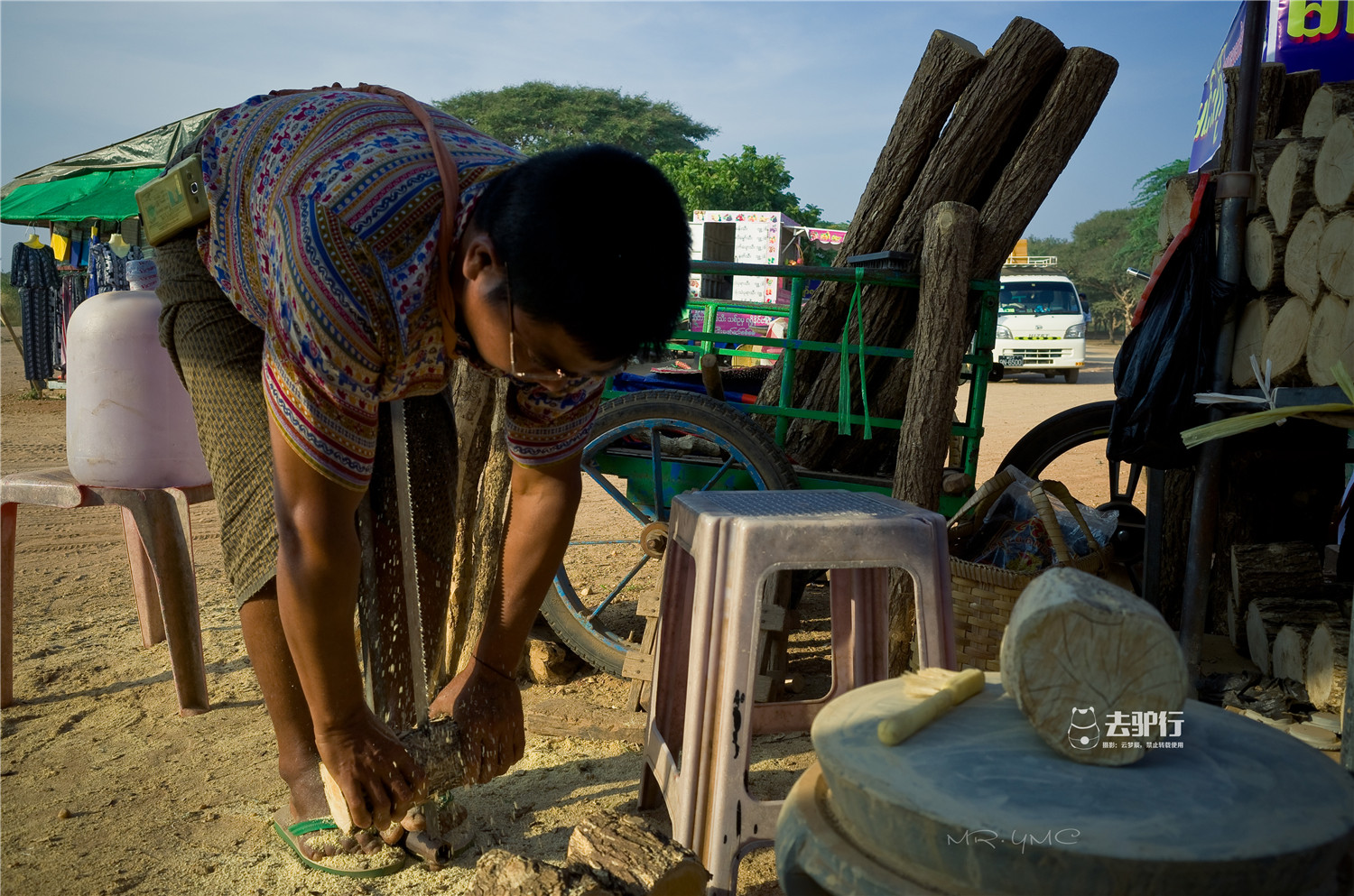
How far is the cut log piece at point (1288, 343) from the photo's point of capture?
2.76 m

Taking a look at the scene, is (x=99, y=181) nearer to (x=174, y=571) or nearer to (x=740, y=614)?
(x=174, y=571)

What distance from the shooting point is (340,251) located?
141 centimetres

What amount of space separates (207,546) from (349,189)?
14.0 feet

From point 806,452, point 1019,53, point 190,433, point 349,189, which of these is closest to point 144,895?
point 190,433

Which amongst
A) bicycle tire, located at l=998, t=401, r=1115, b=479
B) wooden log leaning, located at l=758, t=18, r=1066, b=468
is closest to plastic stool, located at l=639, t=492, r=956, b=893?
wooden log leaning, located at l=758, t=18, r=1066, b=468

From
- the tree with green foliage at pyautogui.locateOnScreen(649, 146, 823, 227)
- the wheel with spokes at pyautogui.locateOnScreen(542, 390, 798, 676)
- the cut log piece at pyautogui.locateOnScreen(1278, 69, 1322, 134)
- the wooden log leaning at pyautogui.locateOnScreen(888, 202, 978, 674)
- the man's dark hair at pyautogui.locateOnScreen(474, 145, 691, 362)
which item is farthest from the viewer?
the tree with green foliage at pyautogui.locateOnScreen(649, 146, 823, 227)

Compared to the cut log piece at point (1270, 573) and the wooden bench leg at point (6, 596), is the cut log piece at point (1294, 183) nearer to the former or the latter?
the cut log piece at point (1270, 573)

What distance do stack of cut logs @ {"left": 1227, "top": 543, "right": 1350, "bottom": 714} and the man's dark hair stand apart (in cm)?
261

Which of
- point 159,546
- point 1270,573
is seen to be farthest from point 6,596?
point 1270,573

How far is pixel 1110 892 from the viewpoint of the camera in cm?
99

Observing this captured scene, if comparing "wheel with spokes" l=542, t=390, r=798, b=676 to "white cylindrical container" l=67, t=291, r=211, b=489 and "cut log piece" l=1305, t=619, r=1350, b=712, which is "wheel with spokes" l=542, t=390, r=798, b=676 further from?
"cut log piece" l=1305, t=619, r=1350, b=712

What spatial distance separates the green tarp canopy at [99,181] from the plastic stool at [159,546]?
590 cm

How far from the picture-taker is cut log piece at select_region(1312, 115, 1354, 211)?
8.66 feet

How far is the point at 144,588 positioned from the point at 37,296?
967cm
